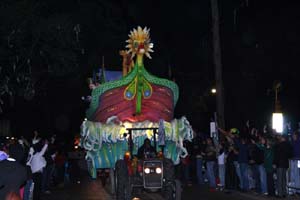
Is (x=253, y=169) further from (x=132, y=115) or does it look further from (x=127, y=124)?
(x=132, y=115)

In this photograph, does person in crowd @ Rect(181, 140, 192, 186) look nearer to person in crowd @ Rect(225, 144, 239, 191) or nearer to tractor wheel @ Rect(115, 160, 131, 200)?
person in crowd @ Rect(225, 144, 239, 191)

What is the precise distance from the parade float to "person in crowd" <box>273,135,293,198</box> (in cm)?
409

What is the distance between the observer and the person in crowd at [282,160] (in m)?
18.2

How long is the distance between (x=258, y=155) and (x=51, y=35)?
33.6 ft

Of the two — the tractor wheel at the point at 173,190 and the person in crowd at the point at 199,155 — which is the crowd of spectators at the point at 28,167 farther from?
the person in crowd at the point at 199,155

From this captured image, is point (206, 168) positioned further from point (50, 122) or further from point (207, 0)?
point (50, 122)

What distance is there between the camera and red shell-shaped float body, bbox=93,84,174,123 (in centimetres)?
2344

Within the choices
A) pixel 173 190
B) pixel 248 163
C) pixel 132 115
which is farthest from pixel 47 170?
pixel 173 190

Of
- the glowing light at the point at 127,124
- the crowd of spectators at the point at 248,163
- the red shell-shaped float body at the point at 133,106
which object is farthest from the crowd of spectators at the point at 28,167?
the crowd of spectators at the point at 248,163

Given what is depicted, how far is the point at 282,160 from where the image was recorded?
18.2m

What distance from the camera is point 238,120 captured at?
36812 mm

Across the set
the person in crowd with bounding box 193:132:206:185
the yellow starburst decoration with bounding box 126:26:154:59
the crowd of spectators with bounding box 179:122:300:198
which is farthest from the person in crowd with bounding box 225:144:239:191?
the yellow starburst decoration with bounding box 126:26:154:59

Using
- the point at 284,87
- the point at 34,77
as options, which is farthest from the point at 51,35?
the point at 284,87

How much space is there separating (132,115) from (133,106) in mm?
332
